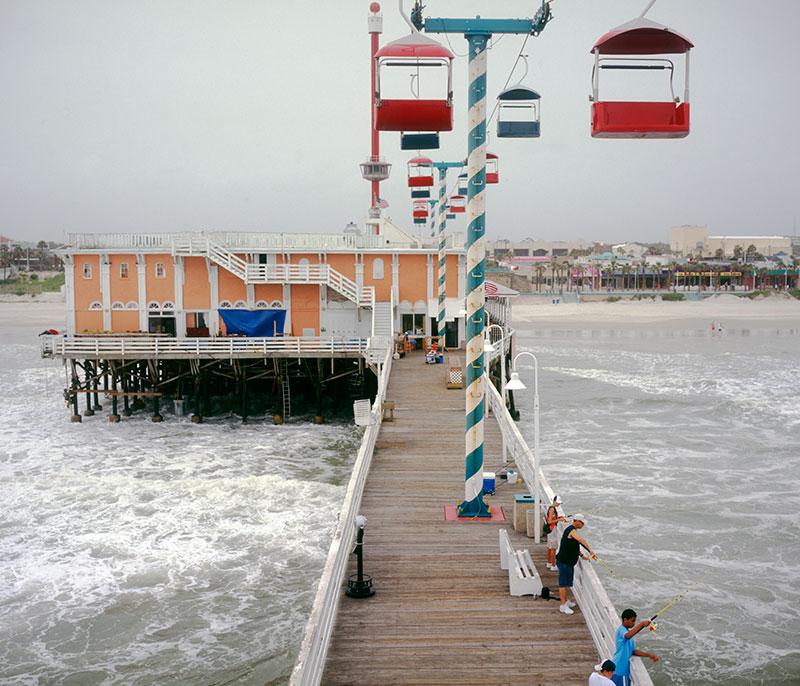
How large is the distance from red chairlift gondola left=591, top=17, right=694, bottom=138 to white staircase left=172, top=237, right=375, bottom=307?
26744mm

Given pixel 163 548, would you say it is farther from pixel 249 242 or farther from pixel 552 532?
pixel 249 242

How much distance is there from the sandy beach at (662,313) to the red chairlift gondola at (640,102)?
82480 mm

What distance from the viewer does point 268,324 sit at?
3778 cm

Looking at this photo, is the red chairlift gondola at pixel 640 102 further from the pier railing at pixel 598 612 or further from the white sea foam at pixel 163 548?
the white sea foam at pixel 163 548

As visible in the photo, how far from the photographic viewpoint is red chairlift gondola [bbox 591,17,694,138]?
35.5ft

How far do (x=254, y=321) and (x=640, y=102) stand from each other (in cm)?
2835

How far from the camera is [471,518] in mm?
13578

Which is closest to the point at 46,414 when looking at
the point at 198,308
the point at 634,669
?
the point at 198,308

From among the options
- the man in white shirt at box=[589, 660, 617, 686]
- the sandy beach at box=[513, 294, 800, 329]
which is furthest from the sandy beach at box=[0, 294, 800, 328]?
the man in white shirt at box=[589, 660, 617, 686]

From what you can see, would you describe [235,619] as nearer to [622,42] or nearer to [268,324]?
[622,42]

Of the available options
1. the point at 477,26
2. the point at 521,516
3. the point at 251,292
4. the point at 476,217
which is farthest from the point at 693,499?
the point at 251,292

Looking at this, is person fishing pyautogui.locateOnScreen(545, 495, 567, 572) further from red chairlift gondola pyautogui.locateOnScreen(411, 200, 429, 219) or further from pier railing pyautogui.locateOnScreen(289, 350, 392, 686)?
red chairlift gondola pyautogui.locateOnScreen(411, 200, 429, 219)

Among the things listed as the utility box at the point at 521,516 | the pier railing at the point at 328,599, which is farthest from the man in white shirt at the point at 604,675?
the utility box at the point at 521,516

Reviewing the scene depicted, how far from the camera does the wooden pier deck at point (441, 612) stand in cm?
888
